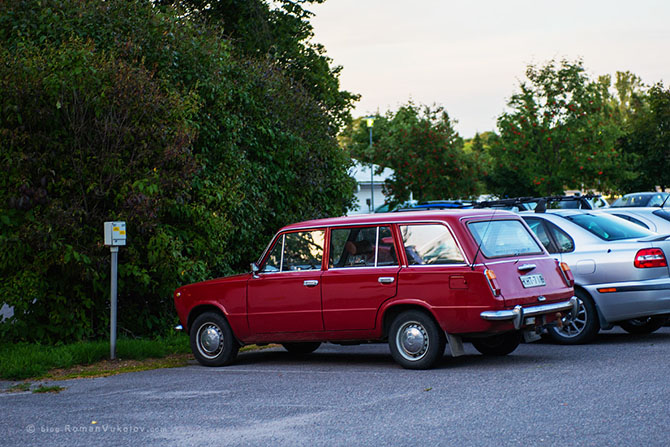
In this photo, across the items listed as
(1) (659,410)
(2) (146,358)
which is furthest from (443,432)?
(2) (146,358)

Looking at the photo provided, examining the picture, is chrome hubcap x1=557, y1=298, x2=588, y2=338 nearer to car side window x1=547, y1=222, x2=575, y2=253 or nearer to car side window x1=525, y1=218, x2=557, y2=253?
car side window x1=547, y1=222, x2=575, y2=253

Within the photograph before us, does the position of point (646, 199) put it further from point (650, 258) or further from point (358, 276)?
point (358, 276)

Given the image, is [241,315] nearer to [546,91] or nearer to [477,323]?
[477,323]

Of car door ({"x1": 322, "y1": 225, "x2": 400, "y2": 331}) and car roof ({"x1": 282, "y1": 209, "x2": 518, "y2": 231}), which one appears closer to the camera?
car roof ({"x1": 282, "y1": 209, "x2": 518, "y2": 231})

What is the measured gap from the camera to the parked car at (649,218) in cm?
1541

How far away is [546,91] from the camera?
44.7 metres

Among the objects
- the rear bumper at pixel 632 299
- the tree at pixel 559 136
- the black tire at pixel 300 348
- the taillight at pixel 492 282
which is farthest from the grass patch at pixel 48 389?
the tree at pixel 559 136

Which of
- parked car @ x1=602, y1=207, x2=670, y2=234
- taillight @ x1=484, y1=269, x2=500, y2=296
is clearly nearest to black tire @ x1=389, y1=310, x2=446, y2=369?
taillight @ x1=484, y1=269, x2=500, y2=296

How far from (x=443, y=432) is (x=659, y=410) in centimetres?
176

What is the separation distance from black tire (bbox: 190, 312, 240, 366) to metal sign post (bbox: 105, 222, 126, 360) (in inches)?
49.9

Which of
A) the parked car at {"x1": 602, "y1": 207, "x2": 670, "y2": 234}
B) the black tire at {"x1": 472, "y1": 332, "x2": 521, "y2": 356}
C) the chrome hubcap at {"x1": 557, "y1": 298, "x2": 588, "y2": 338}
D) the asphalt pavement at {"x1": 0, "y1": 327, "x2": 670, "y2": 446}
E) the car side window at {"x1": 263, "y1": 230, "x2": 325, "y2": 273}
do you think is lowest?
the asphalt pavement at {"x1": 0, "y1": 327, "x2": 670, "y2": 446}

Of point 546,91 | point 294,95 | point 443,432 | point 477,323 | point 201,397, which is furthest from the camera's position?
point 546,91

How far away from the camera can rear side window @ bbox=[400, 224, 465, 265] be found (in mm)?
10422

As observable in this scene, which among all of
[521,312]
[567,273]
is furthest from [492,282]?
[567,273]
